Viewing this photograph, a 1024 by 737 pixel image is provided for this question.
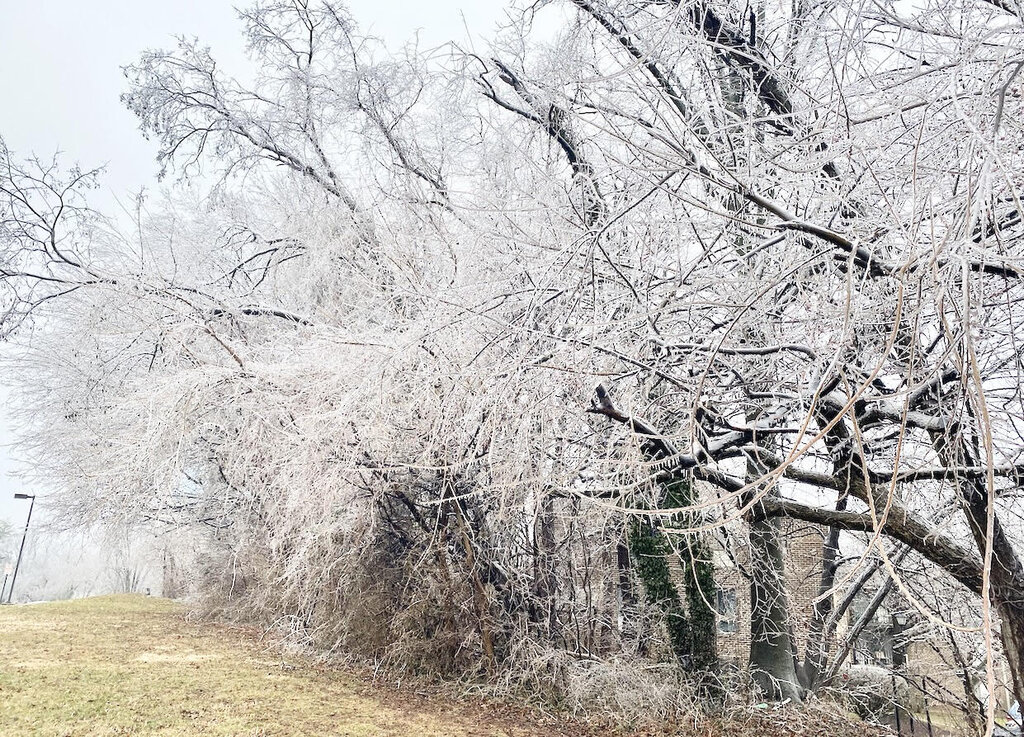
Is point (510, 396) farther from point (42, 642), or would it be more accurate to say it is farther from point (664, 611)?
point (42, 642)

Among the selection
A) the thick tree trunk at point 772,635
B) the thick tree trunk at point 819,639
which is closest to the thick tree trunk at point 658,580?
the thick tree trunk at point 772,635

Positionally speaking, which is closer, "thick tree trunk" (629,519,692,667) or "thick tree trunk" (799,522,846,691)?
"thick tree trunk" (629,519,692,667)

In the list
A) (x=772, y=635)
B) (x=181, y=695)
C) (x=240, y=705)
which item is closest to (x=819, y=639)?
(x=772, y=635)

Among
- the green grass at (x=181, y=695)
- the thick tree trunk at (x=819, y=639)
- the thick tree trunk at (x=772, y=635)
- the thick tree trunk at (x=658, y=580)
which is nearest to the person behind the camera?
the green grass at (x=181, y=695)

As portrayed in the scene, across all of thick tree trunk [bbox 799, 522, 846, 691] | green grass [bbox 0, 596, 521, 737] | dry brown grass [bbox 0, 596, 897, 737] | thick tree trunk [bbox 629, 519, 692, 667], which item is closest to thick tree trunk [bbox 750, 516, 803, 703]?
thick tree trunk [bbox 799, 522, 846, 691]

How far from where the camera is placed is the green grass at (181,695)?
17.6ft

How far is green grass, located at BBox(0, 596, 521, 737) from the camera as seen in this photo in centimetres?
536

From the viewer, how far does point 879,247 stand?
2.50 m

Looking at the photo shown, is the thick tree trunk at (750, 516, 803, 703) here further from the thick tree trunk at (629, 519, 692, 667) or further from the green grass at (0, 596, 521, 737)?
the green grass at (0, 596, 521, 737)

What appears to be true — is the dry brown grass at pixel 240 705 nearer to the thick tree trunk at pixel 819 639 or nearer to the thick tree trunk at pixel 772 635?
the thick tree trunk at pixel 772 635

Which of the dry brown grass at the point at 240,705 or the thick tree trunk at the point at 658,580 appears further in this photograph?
the thick tree trunk at the point at 658,580

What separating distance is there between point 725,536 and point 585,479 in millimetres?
3183

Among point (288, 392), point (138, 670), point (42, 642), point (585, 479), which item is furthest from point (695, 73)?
point (42, 642)

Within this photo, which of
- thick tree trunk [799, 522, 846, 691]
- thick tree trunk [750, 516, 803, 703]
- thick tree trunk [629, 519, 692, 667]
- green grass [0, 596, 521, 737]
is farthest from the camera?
thick tree trunk [799, 522, 846, 691]
